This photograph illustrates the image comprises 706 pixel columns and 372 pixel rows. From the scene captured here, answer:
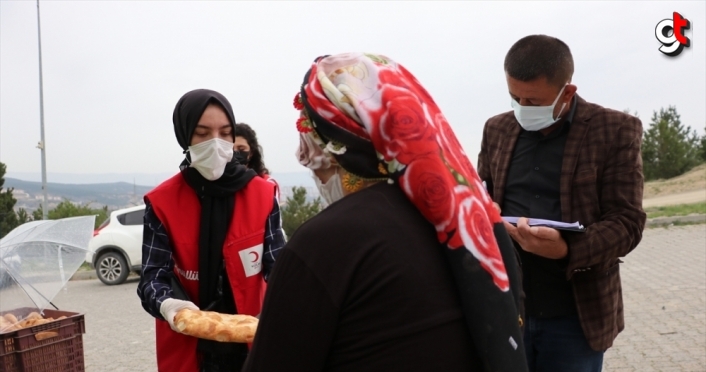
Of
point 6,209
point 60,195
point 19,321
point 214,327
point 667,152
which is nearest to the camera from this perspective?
point 214,327

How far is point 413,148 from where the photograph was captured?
1.46 m

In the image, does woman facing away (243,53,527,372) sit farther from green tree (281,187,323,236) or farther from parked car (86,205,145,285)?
green tree (281,187,323,236)

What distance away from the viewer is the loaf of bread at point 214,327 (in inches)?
98.0

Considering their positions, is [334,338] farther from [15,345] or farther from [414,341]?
[15,345]

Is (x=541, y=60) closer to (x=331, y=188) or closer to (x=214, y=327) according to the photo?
(x=331, y=188)

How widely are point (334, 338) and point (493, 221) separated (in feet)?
1.73

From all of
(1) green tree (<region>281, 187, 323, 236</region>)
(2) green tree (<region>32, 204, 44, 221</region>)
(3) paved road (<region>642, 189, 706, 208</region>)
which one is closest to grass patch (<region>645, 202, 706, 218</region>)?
(3) paved road (<region>642, 189, 706, 208</region>)

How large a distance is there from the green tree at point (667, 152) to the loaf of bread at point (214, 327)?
36.1 meters

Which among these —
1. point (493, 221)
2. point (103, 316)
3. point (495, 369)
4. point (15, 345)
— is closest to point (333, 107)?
point (493, 221)

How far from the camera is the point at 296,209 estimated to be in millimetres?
17453

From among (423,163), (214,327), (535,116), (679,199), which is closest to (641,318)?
(535,116)

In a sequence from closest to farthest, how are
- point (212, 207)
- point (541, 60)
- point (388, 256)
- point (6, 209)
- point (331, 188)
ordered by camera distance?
1. point (388, 256)
2. point (331, 188)
3. point (541, 60)
4. point (212, 207)
5. point (6, 209)

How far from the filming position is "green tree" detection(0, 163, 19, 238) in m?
20.1

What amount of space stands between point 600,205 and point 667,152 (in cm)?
3562
